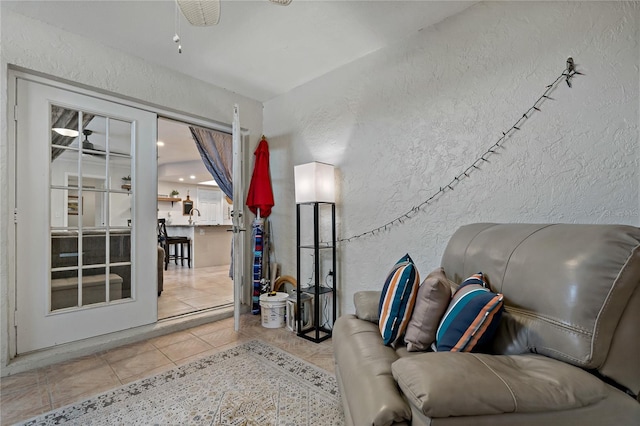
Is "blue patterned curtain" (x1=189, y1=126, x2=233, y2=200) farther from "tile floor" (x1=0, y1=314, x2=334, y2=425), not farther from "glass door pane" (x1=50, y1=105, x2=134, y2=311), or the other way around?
"tile floor" (x1=0, y1=314, x2=334, y2=425)

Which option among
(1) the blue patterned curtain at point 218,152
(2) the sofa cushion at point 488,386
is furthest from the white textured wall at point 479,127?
(1) the blue patterned curtain at point 218,152

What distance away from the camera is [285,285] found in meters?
3.42

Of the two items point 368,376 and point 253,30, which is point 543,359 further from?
point 253,30

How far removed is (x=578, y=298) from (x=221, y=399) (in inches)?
72.2

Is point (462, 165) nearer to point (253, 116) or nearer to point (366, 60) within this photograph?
point (366, 60)

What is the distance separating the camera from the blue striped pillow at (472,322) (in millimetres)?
1113

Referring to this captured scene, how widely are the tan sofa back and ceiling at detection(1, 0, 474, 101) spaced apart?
5.96 ft

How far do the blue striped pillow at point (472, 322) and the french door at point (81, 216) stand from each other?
273cm

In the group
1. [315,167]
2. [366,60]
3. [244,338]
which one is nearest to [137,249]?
[244,338]

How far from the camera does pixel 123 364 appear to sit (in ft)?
7.20

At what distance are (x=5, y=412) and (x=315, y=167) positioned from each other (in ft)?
8.13

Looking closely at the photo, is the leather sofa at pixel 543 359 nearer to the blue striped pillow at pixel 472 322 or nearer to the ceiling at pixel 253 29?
the blue striped pillow at pixel 472 322

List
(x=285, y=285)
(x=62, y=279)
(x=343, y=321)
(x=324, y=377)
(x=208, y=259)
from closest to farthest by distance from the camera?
1. (x=343, y=321)
2. (x=324, y=377)
3. (x=62, y=279)
4. (x=285, y=285)
5. (x=208, y=259)

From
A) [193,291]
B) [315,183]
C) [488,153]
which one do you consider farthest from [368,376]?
[193,291]
